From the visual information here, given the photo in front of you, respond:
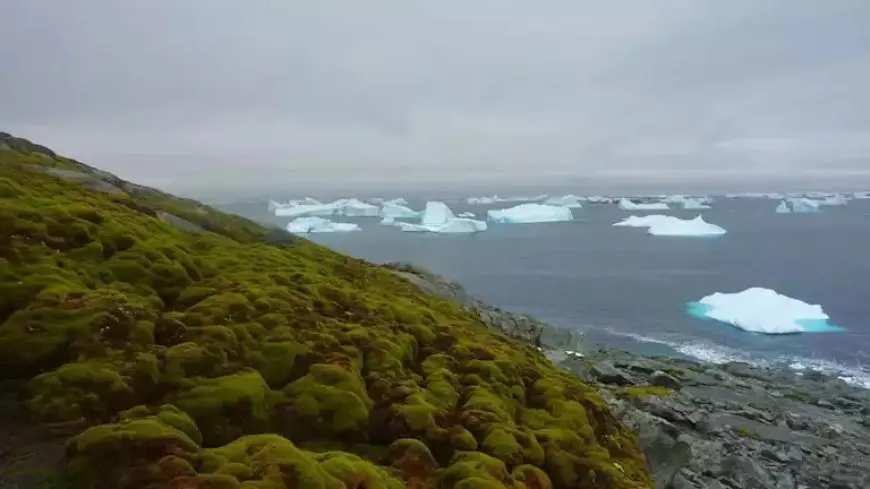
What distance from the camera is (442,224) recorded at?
12275 centimetres

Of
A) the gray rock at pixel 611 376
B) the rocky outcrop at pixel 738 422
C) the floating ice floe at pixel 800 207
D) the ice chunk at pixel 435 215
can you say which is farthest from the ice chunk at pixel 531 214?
the gray rock at pixel 611 376

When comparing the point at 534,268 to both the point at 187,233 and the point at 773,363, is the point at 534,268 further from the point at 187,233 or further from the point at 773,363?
the point at 187,233

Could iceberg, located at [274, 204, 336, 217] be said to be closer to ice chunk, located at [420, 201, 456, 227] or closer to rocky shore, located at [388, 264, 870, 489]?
ice chunk, located at [420, 201, 456, 227]

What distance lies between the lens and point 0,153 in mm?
12328

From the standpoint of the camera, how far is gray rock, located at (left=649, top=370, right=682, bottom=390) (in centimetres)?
2917

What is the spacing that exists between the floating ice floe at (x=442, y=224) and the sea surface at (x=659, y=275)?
2.41 m

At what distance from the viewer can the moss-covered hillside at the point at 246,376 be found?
585 cm

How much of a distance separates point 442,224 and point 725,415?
100m

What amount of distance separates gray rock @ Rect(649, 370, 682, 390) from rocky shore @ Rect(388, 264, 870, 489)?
0.07 metres

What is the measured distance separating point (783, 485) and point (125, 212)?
50.8ft

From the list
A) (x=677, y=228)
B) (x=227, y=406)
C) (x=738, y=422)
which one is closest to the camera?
(x=227, y=406)

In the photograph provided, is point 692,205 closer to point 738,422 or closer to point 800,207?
point 800,207

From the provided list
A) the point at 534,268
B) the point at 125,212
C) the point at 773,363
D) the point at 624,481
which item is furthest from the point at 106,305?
the point at 534,268

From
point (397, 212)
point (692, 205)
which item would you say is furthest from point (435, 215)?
point (692, 205)
